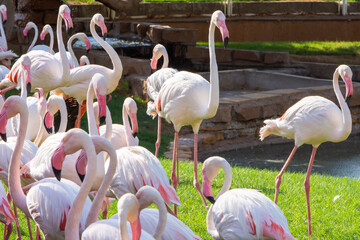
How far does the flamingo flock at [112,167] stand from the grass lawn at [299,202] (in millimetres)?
157

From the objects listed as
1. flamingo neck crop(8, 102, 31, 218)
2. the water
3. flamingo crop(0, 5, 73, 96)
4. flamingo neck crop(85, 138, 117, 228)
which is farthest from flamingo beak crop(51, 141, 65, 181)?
the water

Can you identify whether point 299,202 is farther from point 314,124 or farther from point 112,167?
point 112,167

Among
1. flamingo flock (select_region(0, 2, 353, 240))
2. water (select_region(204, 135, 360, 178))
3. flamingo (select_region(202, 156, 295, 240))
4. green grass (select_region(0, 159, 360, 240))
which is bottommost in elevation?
water (select_region(204, 135, 360, 178))

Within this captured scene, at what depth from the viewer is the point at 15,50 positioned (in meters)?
12.2

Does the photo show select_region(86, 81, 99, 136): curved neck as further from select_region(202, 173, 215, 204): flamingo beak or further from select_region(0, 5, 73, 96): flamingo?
select_region(0, 5, 73, 96): flamingo

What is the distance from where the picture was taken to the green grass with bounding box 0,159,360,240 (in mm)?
4770

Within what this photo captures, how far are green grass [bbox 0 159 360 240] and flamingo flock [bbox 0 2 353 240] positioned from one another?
16 cm

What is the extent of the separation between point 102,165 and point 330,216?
6.68 ft

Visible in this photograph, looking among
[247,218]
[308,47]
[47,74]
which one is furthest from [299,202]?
[308,47]

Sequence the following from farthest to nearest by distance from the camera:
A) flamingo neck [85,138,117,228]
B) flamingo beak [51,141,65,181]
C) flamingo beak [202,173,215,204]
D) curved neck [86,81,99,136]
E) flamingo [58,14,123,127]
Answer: flamingo [58,14,123,127], curved neck [86,81,99,136], flamingo beak [202,173,215,204], flamingo neck [85,138,117,228], flamingo beak [51,141,65,181]

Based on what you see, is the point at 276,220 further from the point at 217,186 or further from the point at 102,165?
the point at 217,186

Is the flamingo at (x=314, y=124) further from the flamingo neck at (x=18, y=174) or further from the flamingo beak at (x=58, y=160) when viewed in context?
the flamingo beak at (x=58, y=160)

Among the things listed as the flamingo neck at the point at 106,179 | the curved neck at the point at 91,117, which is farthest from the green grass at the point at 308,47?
the flamingo neck at the point at 106,179

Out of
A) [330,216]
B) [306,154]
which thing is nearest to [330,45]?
[306,154]
